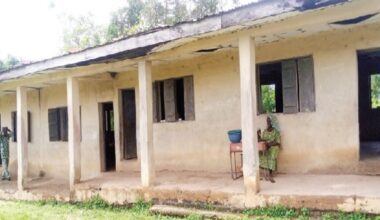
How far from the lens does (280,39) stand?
8258 millimetres

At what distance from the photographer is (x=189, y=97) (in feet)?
33.3

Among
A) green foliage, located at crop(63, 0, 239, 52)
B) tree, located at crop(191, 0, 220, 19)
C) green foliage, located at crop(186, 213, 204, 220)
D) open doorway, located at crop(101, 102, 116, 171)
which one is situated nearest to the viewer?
green foliage, located at crop(186, 213, 204, 220)

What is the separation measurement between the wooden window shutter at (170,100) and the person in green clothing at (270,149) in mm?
2807

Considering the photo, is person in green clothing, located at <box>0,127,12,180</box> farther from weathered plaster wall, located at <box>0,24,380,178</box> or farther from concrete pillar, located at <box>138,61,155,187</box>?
concrete pillar, located at <box>138,61,155,187</box>

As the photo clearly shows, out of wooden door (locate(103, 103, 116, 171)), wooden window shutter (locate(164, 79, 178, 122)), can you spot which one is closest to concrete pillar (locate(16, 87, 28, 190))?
wooden door (locate(103, 103, 116, 171))

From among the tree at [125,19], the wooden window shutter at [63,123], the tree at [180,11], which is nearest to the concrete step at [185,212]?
the wooden window shutter at [63,123]

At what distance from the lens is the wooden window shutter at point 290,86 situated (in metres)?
8.41

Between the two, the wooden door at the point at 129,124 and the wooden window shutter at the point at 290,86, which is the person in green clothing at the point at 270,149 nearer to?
the wooden window shutter at the point at 290,86

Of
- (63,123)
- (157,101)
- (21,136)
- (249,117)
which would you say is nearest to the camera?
(249,117)

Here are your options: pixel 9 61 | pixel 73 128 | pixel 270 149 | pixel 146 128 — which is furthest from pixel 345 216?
pixel 9 61

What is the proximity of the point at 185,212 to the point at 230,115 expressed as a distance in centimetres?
273

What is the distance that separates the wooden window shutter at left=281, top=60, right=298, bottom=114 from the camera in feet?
27.6

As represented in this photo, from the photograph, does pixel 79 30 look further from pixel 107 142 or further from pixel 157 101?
pixel 157 101

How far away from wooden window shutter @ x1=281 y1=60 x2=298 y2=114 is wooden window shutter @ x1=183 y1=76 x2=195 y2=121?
7.85ft
